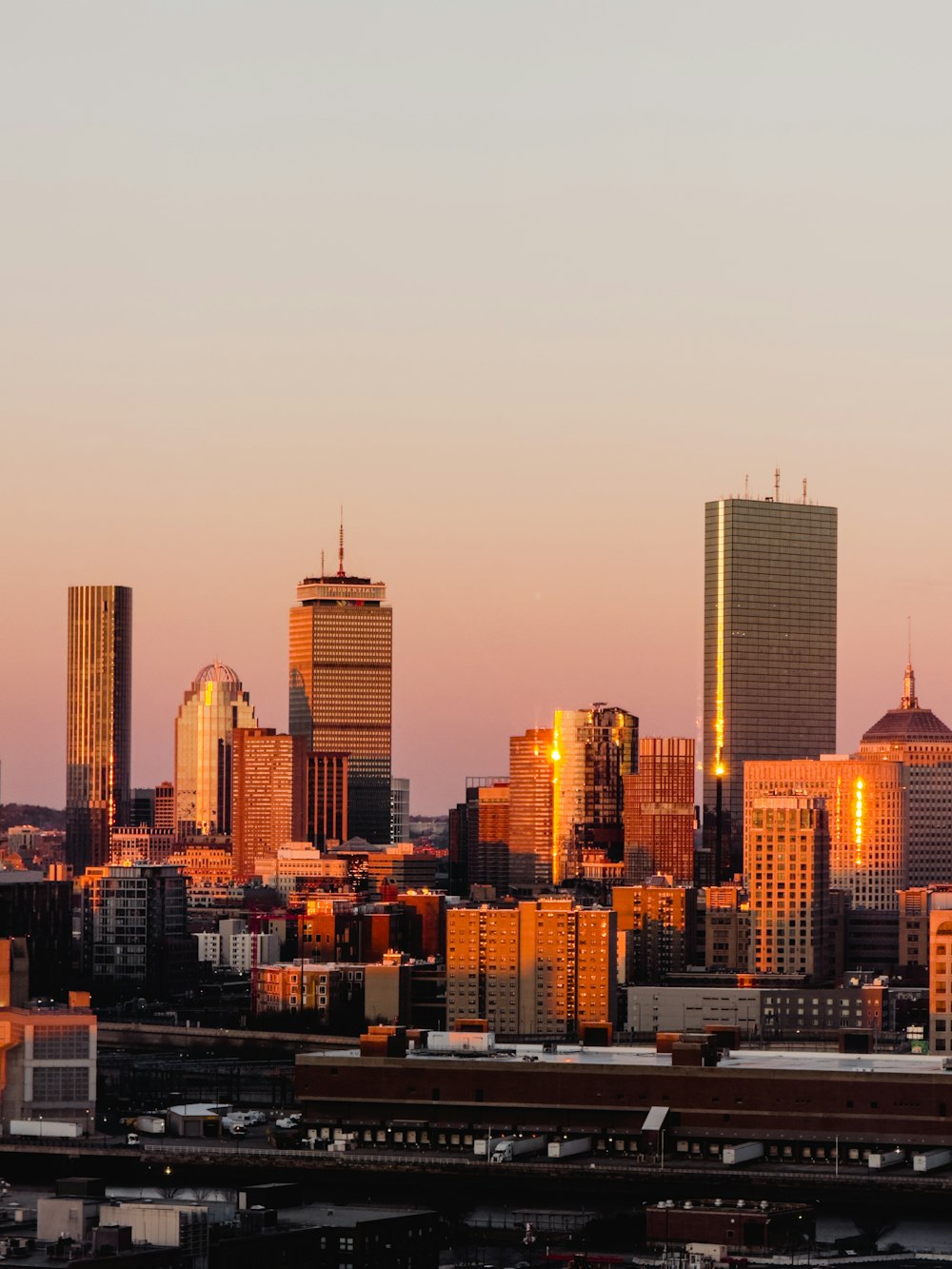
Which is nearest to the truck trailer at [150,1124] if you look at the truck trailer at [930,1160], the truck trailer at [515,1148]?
the truck trailer at [515,1148]

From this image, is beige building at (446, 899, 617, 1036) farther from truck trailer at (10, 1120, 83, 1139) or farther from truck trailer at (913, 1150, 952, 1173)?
truck trailer at (913, 1150, 952, 1173)

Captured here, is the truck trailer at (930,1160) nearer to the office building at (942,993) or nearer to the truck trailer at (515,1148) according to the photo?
the truck trailer at (515,1148)

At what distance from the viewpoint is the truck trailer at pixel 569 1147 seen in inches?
4449

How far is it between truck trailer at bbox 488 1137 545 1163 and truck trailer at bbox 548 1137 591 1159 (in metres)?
0.58

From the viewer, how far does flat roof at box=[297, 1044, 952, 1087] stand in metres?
117

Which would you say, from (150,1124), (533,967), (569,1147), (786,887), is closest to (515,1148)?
(569,1147)

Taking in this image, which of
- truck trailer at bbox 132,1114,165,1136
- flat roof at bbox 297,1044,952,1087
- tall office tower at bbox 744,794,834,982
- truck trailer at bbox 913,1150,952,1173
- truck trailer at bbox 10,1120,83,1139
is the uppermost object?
tall office tower at bbox 744,794,834,982

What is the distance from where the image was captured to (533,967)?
173750mm

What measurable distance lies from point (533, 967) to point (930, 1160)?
65.1 metres

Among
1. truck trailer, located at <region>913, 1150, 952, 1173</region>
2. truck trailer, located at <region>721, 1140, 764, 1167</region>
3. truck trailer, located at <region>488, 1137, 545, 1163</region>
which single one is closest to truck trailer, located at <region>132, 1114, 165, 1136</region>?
truck trailer, located at <region>488, 1137, 545, 1163</region>

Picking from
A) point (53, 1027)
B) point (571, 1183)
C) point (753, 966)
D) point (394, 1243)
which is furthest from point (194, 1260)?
point (753, 966)

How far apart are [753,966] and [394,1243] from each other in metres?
119

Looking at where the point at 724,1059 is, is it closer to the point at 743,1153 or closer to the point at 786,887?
the point at 743,1153

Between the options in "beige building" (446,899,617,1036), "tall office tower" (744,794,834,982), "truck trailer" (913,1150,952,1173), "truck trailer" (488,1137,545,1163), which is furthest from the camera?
"tall office tower" (744,794,834,982)
